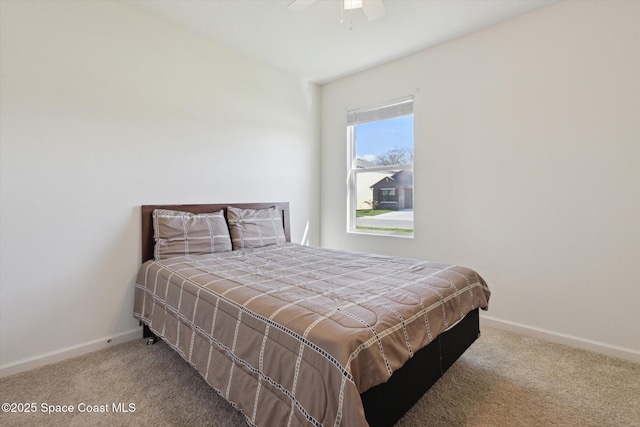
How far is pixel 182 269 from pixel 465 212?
246 cm

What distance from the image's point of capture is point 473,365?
2.04 m

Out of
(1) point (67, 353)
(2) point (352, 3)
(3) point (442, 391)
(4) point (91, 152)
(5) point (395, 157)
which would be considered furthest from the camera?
(5) point (395, 157)

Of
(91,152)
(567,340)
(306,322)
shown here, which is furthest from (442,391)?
(91,152)

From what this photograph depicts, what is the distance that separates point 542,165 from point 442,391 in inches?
74.8

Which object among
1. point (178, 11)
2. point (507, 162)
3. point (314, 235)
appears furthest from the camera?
point (314, 235)

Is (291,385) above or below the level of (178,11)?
below

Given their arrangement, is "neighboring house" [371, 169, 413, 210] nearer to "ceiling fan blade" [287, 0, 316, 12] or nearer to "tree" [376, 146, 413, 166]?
"tree" [376, 146, 413, 166]

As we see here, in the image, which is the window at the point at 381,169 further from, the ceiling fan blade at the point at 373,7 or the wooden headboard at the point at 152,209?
the ceiling fan blade at the point at 373,7

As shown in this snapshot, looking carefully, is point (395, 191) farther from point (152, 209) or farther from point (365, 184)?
point (152, 209)

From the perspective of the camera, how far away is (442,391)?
175 centimetres

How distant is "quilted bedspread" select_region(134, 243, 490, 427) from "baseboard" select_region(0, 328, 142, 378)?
0.80 feet

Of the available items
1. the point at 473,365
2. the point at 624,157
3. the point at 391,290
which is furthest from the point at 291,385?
the point at 624,157

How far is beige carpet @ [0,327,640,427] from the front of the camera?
1.54 metres

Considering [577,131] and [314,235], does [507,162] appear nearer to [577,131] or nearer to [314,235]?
[577,131]
